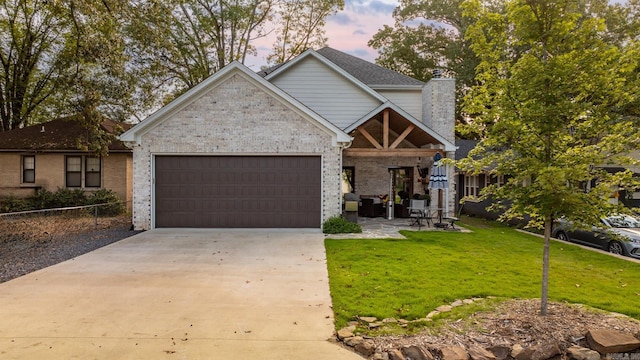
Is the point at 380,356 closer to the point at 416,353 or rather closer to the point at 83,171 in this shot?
the point at 416,353

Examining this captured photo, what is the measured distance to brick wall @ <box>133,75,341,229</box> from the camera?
12.1m

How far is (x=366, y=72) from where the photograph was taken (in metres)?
18.6

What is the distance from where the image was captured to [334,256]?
337 inches

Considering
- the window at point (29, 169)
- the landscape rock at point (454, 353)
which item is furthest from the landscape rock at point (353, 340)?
the window at point (29, 169)

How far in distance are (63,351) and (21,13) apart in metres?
24.6

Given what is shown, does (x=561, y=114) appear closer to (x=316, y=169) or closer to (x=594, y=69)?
(x=594, y=69)

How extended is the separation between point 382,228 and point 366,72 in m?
9.34

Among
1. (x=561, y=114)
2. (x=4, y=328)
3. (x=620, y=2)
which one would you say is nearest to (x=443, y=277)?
(x=561, y=114)

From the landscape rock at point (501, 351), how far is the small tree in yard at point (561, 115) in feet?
4.12

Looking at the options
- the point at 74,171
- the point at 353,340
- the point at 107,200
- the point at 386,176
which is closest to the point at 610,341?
the point at 353,340

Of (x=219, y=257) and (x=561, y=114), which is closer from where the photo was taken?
(x=561, y=114)

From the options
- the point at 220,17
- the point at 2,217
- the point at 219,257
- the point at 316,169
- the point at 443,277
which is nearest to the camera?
the point at 443,277

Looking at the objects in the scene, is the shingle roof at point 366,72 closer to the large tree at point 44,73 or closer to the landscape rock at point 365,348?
the large tree at point 44,73

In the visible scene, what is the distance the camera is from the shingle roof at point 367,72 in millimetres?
17700
